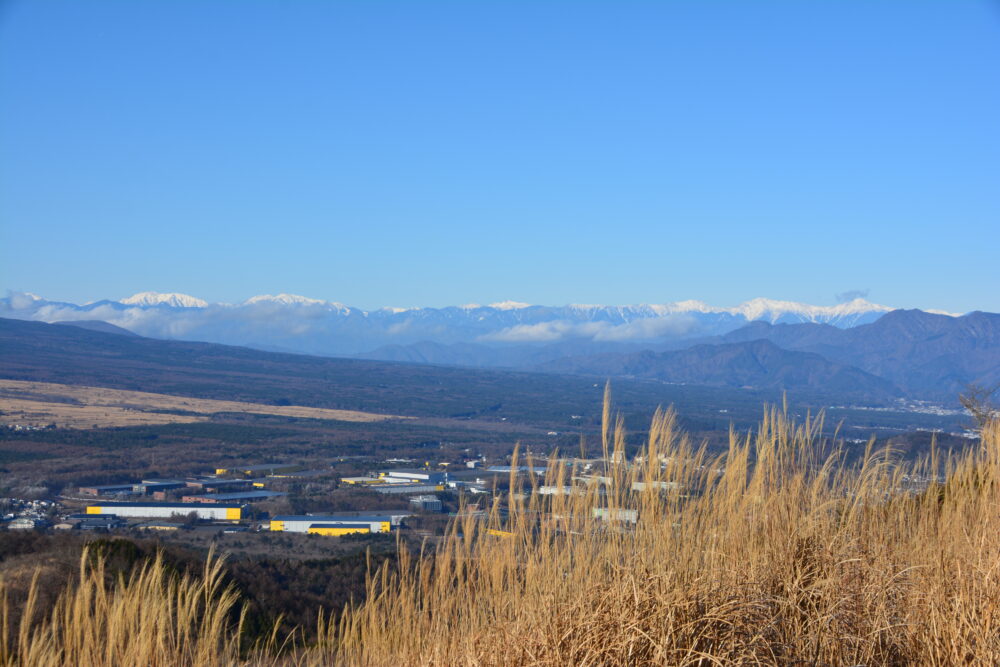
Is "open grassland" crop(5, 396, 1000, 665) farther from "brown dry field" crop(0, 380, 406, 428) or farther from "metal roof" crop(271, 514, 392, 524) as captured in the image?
"brown dry field" crop(0, 380, 406, 428)

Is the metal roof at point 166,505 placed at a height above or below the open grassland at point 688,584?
below

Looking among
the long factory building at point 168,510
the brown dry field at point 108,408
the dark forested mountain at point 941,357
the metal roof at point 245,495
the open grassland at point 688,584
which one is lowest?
the metal roof at point 245,495

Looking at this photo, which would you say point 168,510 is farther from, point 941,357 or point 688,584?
point 941,357

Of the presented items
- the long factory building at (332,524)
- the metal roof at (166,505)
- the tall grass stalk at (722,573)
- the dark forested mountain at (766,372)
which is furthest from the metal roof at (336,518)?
the dark forested mountain at (766,372)

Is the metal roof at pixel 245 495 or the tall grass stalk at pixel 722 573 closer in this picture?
the tall grass stalk at pixel 722 573

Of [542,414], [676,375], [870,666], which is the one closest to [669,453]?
[870,666]

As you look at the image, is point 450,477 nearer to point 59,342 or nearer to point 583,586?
point 583,586

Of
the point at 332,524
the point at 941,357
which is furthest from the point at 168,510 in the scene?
the point at 941,357

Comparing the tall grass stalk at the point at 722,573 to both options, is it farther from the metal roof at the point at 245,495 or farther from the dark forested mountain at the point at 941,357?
the dark forested mountain at the point at 941,357
